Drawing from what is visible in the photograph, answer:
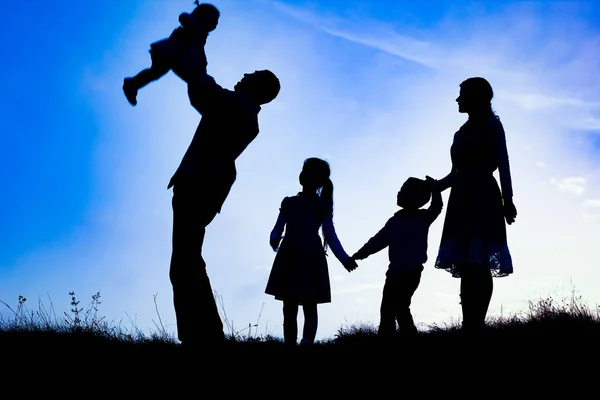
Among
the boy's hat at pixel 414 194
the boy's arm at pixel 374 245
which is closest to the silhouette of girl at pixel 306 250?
the boy's arm at pixel 374 245

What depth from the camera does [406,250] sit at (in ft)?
24.3

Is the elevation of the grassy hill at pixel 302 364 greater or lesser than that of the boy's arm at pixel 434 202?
lesser

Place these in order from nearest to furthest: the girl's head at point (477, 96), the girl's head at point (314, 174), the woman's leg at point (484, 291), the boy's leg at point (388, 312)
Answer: the woman's leg at point (484, 291), the girl's head at point (477, 96), the boy's leg at point (388, 312), the girl's head at point (314, 174)

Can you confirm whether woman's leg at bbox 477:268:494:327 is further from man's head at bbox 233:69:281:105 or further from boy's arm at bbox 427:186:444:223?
man's head at bbox 233:69:281:105

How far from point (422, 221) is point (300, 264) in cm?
152

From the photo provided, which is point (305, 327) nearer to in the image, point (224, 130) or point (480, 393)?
point (224, 130)

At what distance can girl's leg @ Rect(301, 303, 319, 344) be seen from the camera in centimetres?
741

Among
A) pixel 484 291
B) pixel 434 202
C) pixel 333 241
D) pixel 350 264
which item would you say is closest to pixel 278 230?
pixel 333 241

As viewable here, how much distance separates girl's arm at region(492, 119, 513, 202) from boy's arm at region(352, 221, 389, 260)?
192 centimetres

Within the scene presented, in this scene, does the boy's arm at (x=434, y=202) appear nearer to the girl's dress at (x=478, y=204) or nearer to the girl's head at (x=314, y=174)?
the girl's dress at (x=478, y=204)

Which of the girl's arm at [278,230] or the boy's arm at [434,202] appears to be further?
the girl's arm at [278,230]

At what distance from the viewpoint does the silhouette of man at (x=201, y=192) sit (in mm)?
5023

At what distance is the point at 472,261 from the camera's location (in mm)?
6035

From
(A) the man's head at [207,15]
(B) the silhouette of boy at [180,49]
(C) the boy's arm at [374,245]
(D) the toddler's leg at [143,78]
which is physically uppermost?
(A) the man's head at [207,15]
